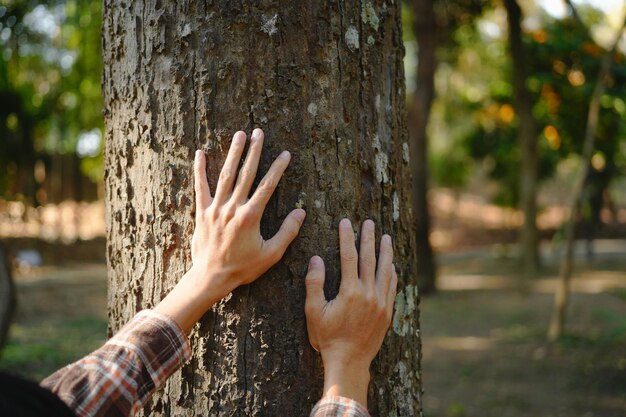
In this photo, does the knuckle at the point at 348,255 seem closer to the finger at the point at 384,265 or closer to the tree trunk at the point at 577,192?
the finger at the point at 384,265

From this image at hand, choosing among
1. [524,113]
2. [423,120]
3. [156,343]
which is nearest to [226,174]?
[156,343]

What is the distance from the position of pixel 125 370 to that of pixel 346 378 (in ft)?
1.44

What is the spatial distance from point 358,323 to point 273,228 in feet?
0.89

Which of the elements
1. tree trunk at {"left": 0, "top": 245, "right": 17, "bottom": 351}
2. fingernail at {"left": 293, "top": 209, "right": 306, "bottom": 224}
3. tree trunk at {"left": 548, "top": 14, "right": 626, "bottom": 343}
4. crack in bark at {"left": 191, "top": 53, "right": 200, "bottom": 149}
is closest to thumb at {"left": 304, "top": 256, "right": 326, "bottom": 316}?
fingernail at {"left": 293, "top": 209, "right": 306, "bottom": 224}

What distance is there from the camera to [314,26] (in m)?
1.49

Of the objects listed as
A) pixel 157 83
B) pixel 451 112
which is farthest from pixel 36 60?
pixel 157 83

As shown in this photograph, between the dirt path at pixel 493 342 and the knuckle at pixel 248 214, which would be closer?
the knuckle at pixel 248 214

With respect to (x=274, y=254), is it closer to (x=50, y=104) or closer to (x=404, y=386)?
→ (x=404, y=386)

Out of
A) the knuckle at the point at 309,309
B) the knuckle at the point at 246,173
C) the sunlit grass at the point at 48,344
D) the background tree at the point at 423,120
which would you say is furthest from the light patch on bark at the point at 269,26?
the background tree at the point at 423,120

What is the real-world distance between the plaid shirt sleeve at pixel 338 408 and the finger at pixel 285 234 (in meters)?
0.31

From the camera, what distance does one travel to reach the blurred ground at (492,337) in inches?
229

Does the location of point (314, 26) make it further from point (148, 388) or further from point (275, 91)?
point (148, 388)

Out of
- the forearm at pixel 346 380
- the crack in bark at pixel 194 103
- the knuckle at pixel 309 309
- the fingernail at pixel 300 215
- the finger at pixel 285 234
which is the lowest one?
the forearm at pixel 346 380

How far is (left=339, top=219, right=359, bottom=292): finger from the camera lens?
4.82 feet
